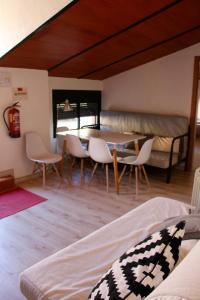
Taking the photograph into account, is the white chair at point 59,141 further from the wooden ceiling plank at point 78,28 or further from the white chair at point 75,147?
the wooden ceiling plank at point 78,28

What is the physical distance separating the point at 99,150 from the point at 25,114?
133 cm

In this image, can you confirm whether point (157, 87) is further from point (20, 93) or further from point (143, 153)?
Result: point (20, 93)

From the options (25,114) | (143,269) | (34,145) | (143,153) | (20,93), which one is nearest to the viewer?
(143,269)

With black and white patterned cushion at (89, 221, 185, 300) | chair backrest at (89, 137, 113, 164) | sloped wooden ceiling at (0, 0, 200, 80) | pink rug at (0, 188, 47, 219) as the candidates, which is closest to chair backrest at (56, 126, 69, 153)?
sloped wooden ceiling at (0, 0, 200, 80)

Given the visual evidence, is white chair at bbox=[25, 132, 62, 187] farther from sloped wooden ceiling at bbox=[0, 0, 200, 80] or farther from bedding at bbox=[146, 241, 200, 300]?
bedding at bbox=[146, 241, 200, 300]

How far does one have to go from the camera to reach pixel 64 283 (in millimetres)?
1323

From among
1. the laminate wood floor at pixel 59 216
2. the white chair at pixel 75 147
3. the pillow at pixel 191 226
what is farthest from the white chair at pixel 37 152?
the pillow at pixel 191 226

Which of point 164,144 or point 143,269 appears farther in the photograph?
point 164,144

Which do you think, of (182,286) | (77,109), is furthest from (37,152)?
(182,286)

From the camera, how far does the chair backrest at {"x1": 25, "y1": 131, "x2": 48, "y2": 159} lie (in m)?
4.14

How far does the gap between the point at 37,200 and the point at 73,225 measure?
0.83 m

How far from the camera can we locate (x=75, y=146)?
4.04 meters

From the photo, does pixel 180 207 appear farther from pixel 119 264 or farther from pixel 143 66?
pixel 143 66

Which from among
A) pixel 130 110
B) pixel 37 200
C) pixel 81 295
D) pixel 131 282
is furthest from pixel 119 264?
pixel 130 110
